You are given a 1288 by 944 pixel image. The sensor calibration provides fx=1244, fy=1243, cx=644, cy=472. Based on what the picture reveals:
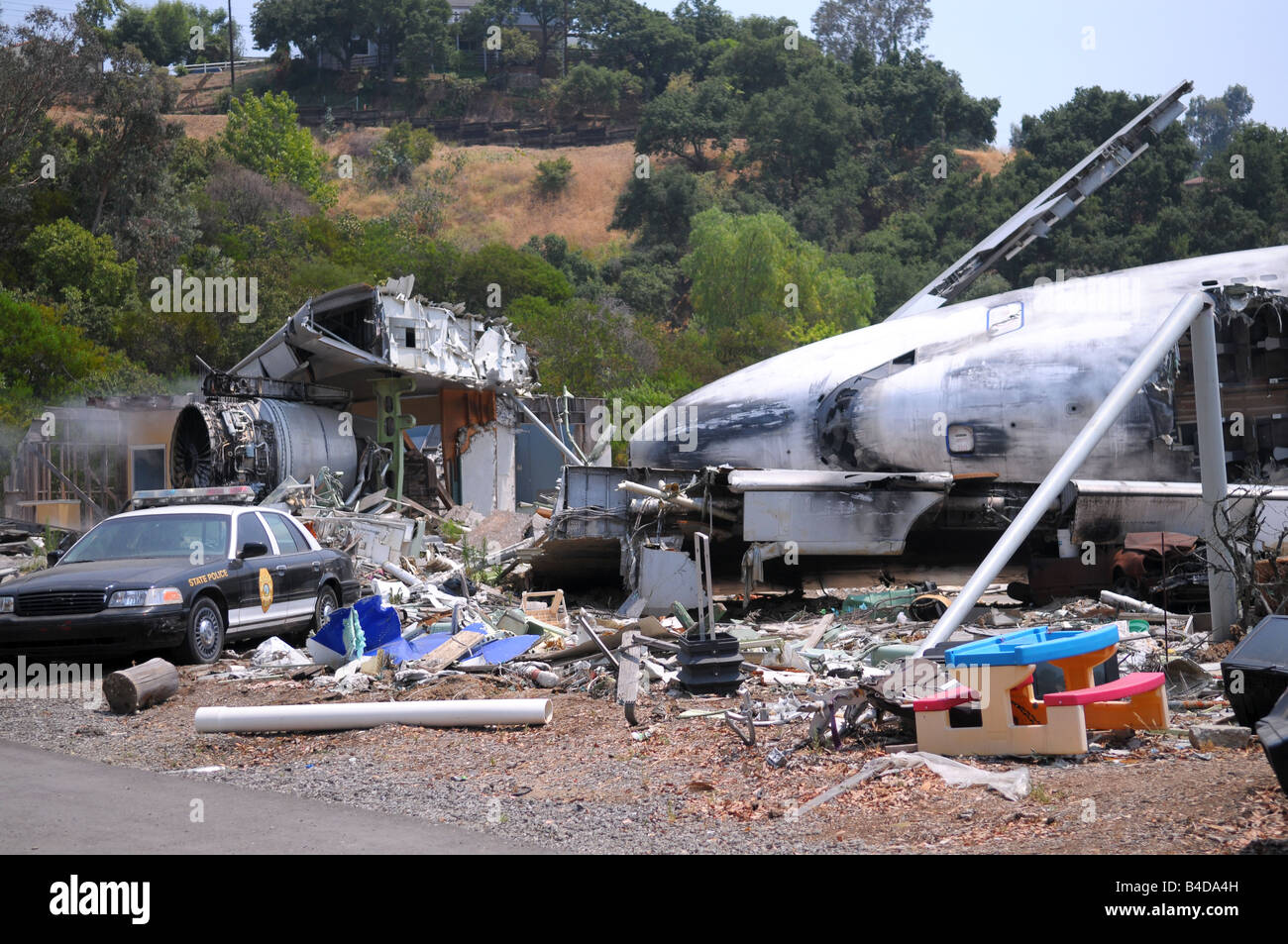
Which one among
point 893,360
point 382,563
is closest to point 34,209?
point 382,563

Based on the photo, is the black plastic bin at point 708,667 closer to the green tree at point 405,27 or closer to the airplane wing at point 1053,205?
the airplane wing at point 1053,205

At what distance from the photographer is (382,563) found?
1967 centimetres

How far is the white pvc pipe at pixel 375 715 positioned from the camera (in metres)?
8.85

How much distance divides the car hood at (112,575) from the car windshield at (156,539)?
0.67ft

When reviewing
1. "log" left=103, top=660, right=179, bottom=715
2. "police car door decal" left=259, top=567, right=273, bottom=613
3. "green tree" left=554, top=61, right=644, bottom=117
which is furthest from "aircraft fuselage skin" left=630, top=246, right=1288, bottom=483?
"green tree" left=554, top=61, right=644, bottom=117

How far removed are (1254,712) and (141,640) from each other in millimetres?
8995

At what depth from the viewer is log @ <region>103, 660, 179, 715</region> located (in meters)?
10.1

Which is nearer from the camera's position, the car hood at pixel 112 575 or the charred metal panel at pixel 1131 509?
the car hood at pixel 112 575

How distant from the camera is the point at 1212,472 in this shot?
35.3 feet

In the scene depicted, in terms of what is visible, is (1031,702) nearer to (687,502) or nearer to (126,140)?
(687,502)

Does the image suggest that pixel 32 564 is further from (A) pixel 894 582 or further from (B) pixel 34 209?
(B) pixel 34 209

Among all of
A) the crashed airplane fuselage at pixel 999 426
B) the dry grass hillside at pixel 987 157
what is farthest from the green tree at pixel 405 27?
the crashed airplane fuselage at pixel 999 426

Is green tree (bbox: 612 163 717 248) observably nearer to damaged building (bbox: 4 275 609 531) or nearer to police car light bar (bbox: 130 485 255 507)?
damaged building (bbox: 4 275 609 531)

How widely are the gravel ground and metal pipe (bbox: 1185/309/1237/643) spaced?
3.38m
